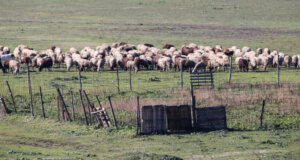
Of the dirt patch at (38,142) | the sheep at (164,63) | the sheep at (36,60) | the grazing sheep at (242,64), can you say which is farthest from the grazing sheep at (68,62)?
the dirt patch at (38,142)

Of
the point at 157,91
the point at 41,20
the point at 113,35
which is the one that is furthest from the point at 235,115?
the point at 41,20

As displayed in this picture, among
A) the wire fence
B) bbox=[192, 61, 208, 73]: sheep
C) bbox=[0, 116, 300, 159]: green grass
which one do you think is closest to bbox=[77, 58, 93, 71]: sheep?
the wire fence

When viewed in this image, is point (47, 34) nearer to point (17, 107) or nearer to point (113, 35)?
point (113, 35)

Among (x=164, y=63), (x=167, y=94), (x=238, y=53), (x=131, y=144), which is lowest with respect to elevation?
(x=131, y=144)

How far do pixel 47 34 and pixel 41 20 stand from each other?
606 inches

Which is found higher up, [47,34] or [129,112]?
[47,34]

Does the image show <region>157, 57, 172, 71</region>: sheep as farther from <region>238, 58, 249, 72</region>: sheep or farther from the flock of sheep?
<region>238, 58, 249, 72</region>: sheep

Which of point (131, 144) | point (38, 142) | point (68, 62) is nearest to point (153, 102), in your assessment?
point (131, 144)

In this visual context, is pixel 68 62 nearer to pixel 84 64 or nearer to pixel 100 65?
pixel 84 64

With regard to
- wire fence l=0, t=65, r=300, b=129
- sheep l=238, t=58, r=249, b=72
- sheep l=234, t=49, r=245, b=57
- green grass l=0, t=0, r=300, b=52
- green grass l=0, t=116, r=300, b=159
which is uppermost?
green grass l=0, t=0, r=300, b=52

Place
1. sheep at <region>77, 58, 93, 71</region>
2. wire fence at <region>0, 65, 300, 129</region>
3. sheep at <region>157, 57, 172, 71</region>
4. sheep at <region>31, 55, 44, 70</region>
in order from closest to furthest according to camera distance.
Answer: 1. wire fence at <region>0, 65, 300, 129</region>
2. sheep at <region>77, 58, 93, 71</region>
3. sheep at <region>157, 57, 172, 71</region>
4. sheep at <region>31, 55, 44, 70</region>

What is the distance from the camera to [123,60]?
38.8m

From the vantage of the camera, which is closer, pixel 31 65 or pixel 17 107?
pixel 17 107

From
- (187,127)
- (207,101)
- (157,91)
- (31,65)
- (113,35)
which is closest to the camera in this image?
(187,127)
